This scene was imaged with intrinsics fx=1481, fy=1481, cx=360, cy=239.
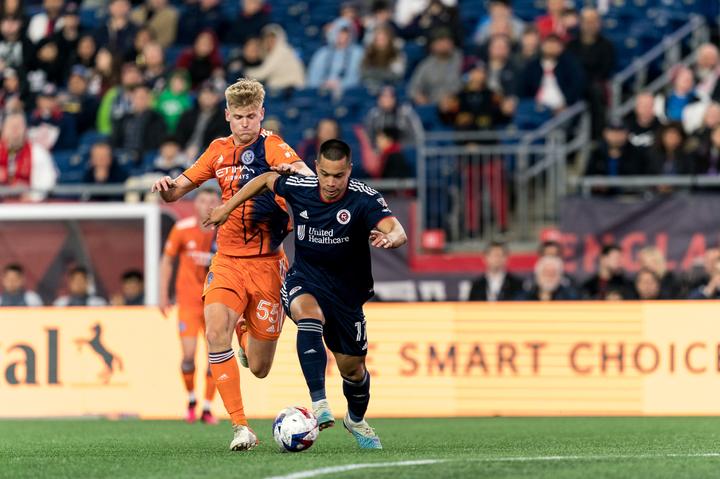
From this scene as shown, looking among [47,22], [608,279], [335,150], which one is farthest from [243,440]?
[47,22]

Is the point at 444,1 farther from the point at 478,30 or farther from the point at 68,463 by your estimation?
the point at 68,463

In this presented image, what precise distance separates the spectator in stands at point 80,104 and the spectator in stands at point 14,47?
1249 millimetres

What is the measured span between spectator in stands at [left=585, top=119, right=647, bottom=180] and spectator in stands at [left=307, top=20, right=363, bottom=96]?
3993 mm

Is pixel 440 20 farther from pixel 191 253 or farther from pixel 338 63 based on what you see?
pixel 191 253

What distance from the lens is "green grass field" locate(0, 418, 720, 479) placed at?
24.6 ft

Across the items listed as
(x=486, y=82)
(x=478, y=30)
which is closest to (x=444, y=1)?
(x=478, y=30)

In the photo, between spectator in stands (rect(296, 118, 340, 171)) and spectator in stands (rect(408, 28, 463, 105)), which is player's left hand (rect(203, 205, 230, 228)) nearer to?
spectator in stands (rect(296, 118, 340, 171))

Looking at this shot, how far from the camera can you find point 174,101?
766 inches

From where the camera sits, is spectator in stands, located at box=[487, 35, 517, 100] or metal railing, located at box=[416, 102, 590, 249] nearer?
metal railing, located at box=[416, 102, 590, 249]

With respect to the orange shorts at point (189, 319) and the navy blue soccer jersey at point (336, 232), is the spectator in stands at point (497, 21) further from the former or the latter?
the navy blue soccer jersey at point (336, 232)

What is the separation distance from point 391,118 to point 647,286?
4.15 metres

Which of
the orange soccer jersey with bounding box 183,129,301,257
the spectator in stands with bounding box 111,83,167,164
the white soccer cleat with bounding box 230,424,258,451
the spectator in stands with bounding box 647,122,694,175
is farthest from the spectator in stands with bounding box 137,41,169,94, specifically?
the white soccer cleat with bounding box 230,424,258,451

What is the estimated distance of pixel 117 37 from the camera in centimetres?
2153

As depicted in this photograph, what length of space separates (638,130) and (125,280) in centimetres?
626
